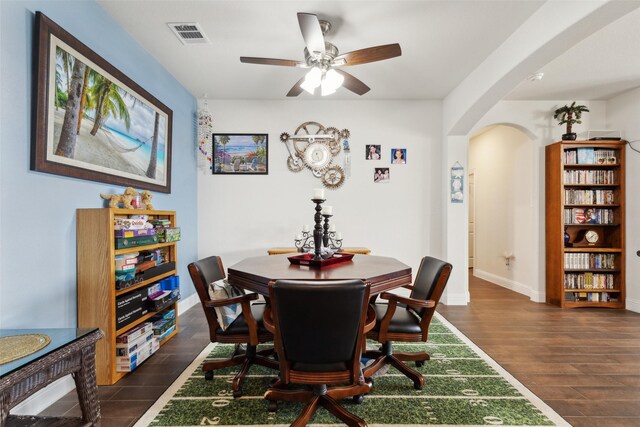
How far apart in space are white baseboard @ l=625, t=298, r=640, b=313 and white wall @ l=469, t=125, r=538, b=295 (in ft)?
3.32

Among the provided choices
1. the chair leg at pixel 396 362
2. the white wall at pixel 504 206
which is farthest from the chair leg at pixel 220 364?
the white wall at pixel 504 206

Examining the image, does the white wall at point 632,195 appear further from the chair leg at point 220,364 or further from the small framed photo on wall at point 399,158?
the chair leg at point 220,364

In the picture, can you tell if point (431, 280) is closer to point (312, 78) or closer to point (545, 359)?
point (545, 359)

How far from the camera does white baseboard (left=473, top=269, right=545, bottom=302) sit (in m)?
4.05

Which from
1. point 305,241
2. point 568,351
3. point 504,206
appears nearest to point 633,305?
point 504,206

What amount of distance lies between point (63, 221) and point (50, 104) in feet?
2.35

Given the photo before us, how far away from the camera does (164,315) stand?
273 centimetres

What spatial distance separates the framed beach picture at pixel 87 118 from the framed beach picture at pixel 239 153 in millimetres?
1128

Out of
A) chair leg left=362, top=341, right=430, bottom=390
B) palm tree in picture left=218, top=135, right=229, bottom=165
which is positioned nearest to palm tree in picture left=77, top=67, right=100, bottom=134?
palm tree in picture left=218, top=135, right=229, bottom=165

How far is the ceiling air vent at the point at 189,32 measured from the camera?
8.07 ft

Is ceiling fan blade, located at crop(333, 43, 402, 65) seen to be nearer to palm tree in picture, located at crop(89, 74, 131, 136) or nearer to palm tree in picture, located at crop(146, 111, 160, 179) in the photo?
palm tree in picture, located at crop(89, 74, 131, 136)

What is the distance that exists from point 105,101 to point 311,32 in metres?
1.62

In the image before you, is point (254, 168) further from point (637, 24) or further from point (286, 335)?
point (637, 24)

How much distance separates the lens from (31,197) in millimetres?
1698
